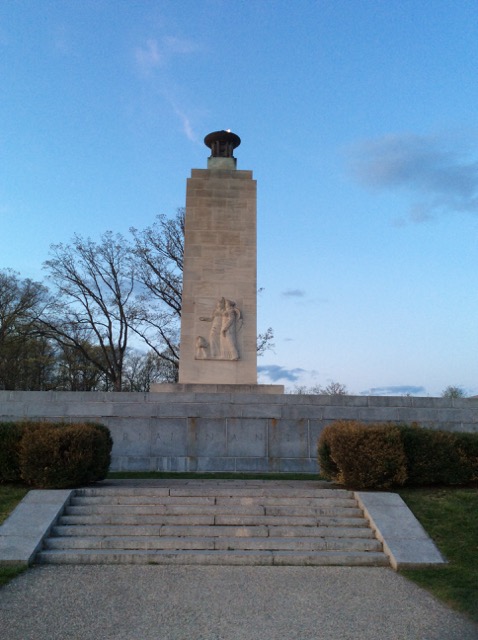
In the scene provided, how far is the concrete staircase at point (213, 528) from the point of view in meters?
7.92

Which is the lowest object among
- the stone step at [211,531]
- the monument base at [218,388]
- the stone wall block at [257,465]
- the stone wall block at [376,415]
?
the stone step at [211,531]

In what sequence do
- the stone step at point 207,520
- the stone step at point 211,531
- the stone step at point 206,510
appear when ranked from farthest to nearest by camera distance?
the stone step at point 206,510
the stone step at point 207,520
the stone step at point 211,531

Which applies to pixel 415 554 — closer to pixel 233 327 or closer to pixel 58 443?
pixel 58 443

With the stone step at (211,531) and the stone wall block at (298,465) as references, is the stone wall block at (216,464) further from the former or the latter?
the stone step at (211,531)

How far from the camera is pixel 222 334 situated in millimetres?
18312

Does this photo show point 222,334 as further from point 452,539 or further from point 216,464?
point 452,539

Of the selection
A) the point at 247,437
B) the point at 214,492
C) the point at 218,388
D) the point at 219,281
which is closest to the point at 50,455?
the point at 214,492

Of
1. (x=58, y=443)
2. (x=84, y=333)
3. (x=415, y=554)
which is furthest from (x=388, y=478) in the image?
(x=84, y=333)

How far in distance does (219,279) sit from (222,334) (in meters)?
1.88

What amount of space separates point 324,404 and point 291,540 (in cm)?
663

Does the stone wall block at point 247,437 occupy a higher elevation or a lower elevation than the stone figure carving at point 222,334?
lower

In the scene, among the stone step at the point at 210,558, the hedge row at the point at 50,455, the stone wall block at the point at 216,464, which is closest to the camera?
the stone step at the point at 210,558

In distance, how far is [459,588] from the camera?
680 cm

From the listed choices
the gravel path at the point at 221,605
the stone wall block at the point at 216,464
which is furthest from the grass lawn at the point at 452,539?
the stone wall block at the point at 216,464
